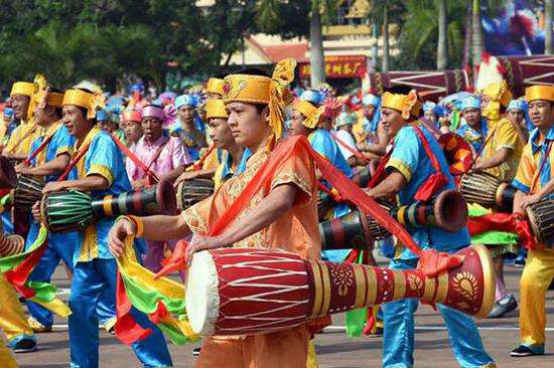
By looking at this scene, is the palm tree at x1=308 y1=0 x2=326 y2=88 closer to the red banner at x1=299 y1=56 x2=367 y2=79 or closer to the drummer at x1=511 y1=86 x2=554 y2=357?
the red banner at x1=299 y1=56 x2=367 y2=79

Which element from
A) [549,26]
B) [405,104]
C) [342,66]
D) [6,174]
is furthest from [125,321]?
[342,66]

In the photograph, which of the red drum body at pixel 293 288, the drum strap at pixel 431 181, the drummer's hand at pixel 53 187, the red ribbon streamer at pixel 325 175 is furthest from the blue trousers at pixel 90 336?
the red drum body at pixel 293 288

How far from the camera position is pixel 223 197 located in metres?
7.05

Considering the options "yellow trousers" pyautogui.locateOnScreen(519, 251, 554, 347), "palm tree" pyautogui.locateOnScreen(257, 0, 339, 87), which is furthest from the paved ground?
"palm tree" pyautogui.locateOnScreen(257, 0, 339, 87)

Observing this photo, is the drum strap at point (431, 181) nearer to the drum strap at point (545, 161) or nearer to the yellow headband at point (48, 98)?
the drum strap at point (545, 161)

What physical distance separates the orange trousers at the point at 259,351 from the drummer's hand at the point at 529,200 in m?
4.16

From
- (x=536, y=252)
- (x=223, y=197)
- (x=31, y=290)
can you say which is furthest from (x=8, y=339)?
(x=223, y=197)

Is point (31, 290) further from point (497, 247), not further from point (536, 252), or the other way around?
point (497, 247)

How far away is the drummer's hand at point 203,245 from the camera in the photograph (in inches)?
245

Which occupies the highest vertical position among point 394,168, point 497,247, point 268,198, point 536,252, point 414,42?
point 268,198

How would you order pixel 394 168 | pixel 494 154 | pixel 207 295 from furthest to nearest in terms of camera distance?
1. pixel 494 154
2. pixel 394 168
3. pixel 207 295

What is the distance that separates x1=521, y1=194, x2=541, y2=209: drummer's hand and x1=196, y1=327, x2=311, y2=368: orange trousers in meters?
4.16

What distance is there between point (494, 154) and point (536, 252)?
4.41 meters

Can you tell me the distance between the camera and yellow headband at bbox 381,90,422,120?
1032cm
